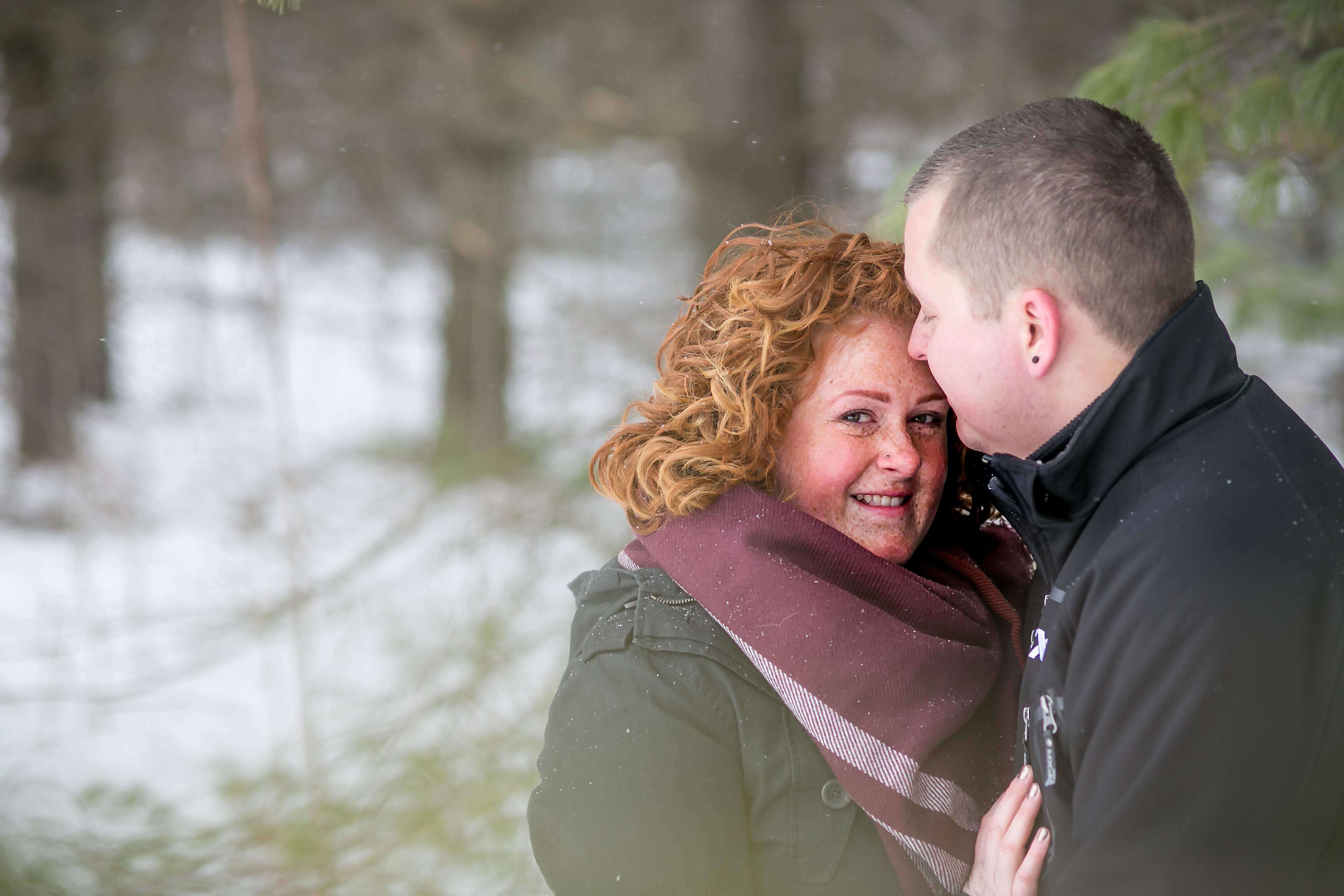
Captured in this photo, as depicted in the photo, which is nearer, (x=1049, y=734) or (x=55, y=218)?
(x=1049, y=734)

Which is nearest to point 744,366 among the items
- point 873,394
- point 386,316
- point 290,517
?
point 873,394

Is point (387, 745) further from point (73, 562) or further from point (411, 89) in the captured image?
point (411, 89)

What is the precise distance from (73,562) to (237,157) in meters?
3.32

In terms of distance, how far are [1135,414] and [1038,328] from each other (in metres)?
0.16

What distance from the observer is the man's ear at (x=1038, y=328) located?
4.12 feet

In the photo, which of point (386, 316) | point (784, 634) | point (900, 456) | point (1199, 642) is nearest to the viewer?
point (1199, 642)

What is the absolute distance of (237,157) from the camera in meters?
7.09

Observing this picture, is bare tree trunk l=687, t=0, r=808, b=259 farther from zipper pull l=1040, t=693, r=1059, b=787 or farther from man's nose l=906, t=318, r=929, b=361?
zipper pull l=1040, t=693, r=1059, b=787

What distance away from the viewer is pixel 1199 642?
1051 millimetres

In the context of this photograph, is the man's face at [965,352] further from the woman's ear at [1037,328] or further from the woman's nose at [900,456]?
the woman's nose at [900,456]

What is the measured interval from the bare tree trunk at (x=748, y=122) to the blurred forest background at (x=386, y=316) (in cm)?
2

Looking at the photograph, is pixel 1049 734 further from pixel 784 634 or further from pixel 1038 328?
pixel 1038 328

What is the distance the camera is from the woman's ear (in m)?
1.25

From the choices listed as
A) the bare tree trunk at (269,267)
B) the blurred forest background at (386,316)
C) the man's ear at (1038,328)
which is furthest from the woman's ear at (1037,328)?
the bare tree trunk at (269,267)
